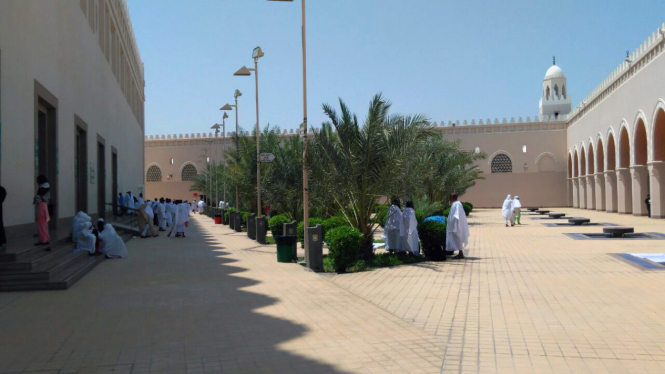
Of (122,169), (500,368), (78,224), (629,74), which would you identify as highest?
(629,74)

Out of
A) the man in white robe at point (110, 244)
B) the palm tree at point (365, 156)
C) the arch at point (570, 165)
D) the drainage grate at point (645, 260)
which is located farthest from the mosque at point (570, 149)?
the man in white robe at point (110, 244)

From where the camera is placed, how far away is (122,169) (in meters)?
30.1

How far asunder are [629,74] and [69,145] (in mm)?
26833

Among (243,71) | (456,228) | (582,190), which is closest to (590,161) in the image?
(582,190)

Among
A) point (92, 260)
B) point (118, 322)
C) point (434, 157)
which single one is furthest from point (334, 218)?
point (434, 157)

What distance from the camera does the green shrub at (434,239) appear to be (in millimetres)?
12339

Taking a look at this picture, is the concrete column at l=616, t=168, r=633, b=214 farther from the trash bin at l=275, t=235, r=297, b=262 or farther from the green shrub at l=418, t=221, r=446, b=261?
the trash bin at l=275, t=235, r=297, b=262

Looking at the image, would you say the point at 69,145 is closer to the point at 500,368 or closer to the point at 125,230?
the point at 125,230

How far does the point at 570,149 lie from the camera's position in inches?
1885

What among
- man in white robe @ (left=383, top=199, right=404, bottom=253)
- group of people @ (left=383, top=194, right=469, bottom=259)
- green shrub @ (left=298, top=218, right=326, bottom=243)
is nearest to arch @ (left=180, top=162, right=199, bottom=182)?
green shrub @ (left=298, top=218, right=326, bottom=243)

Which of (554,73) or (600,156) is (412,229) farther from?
(554,73)

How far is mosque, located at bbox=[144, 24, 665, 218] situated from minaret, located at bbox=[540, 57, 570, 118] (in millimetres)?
97

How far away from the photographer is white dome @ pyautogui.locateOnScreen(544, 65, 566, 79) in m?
62.0

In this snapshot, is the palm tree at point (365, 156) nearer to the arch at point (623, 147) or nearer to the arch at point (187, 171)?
the arch at point (623, 147)
